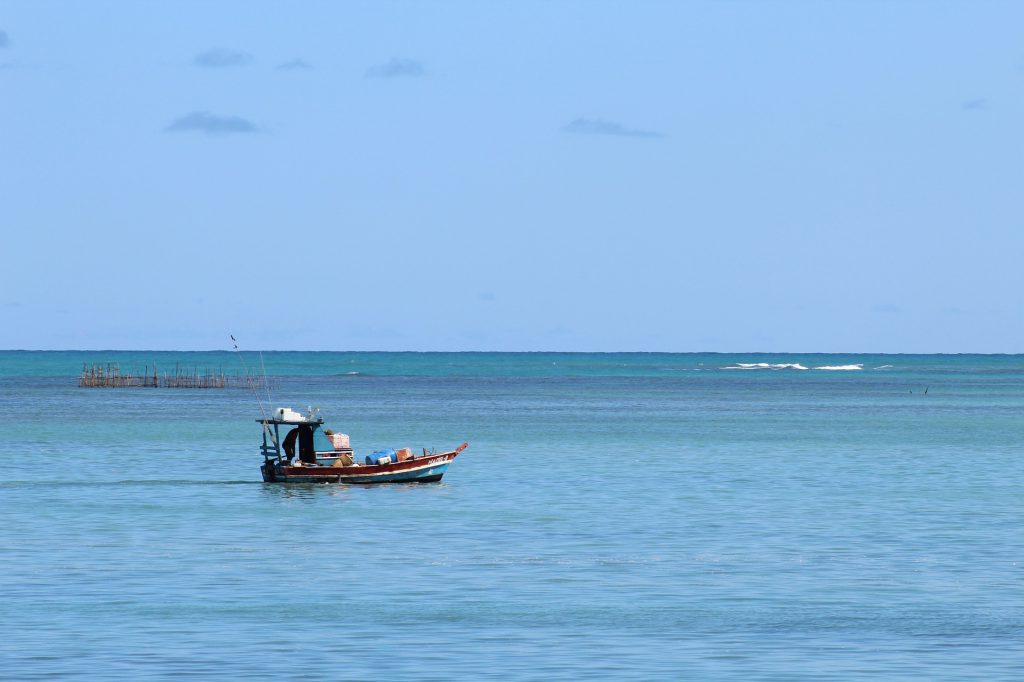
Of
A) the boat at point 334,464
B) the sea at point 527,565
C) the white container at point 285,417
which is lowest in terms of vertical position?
the sea at point 527,565

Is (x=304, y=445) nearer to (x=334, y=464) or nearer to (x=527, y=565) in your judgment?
(x=334, y=464)

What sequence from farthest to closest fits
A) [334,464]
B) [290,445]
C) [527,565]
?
[290,445]
[334,464]
[527,565]

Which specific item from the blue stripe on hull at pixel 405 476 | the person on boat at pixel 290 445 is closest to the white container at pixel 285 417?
the person on boat at pixel 290 445

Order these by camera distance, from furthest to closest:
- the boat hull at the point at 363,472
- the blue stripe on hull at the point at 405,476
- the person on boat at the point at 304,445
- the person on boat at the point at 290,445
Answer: the person on boat at the point at 290,445 < the person on boat at the point at 304,445 < the blue stripe on hull at the point at 405,476 < the boat hull at the point at 363,472

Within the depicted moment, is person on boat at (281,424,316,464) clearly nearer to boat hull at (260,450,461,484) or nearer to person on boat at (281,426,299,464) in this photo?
person on boat at (281,426,299,464)

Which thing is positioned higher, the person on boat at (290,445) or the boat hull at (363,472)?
the person on boat at (290,445)

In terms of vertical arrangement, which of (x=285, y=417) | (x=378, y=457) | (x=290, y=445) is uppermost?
(x=285, y=417)

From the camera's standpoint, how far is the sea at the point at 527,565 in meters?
26.0

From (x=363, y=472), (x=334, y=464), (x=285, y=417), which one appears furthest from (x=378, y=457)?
(x=285, y=417)

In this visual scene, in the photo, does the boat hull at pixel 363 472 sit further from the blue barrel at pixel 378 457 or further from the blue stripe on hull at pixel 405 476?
the blue barrel at pixel 378 457

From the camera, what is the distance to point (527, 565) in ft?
118

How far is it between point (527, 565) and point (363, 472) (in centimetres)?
2106

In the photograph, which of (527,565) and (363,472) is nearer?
(527,565)

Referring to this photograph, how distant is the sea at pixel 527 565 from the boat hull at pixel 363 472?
476mm
